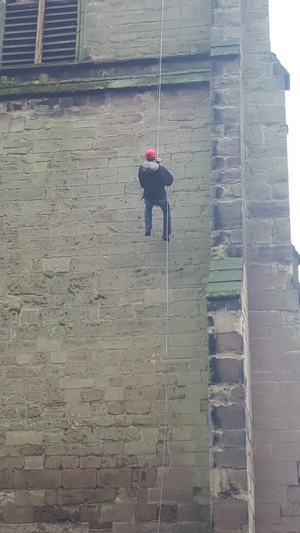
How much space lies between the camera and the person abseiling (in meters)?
10.3

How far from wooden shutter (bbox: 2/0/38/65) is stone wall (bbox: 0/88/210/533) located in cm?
106

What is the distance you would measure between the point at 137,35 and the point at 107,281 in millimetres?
4141

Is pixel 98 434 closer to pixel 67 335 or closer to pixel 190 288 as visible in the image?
pixel 67 335

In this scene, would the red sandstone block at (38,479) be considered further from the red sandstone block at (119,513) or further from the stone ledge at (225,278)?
the stone ledge at (225,278)

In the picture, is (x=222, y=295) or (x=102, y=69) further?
(x=102, y=69)

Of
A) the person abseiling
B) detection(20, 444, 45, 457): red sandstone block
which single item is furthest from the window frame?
detection(20, 444, 45, 457): red sandstone block

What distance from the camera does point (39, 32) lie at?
13.2 meters

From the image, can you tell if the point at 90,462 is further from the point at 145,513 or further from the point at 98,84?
the point at 98,84

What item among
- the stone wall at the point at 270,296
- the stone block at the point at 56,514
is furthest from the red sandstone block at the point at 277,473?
the stone block at the point at 56,514

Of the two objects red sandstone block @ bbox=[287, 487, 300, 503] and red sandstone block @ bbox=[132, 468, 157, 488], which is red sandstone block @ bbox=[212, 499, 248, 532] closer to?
red sandstone block @ bbox=[132, 468, 157, 488]

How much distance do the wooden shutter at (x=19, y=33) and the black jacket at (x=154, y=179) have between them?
3792 millimetres

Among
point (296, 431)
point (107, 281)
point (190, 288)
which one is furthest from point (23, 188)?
point (296, 431)

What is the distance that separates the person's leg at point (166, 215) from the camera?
10.7m

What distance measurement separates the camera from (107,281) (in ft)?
36.6
